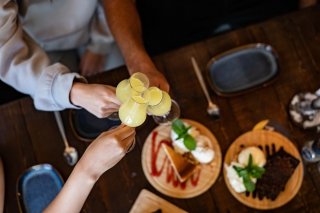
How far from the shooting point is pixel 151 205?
4.55 feet

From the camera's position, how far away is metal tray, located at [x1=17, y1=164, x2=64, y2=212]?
4.59 ft

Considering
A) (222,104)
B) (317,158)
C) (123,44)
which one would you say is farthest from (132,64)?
(317,158)

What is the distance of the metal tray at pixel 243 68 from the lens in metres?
1.52

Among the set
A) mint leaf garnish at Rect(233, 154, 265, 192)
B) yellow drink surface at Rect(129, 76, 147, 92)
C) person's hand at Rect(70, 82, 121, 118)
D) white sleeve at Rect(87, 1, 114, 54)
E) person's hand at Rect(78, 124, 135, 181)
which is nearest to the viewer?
yellow drink surface at Rect(129, 76, 147, 92)

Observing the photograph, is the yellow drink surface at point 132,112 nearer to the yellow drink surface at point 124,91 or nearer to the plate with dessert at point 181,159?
the yellow drink surface at point 124,91

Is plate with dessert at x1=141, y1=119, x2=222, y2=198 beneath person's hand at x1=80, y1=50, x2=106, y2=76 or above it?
beneath

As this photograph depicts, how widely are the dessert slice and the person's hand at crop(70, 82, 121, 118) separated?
0.96ft

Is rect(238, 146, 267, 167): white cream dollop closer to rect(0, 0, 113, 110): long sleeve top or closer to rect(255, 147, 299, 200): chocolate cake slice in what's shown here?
rect(255, 147, 299, 200): chocolate cake slice

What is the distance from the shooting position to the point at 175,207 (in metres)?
1.39

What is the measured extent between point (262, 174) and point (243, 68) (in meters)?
0.42

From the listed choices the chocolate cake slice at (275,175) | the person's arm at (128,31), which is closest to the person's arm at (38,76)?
the person's arm at (128,31)

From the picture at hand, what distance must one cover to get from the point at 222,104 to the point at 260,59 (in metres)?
0.25

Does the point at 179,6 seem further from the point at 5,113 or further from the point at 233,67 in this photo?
the point at 5,113

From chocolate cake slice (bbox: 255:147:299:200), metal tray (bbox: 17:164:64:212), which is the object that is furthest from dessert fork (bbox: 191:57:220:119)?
metal tray (bbox: 17:164:64:212)
